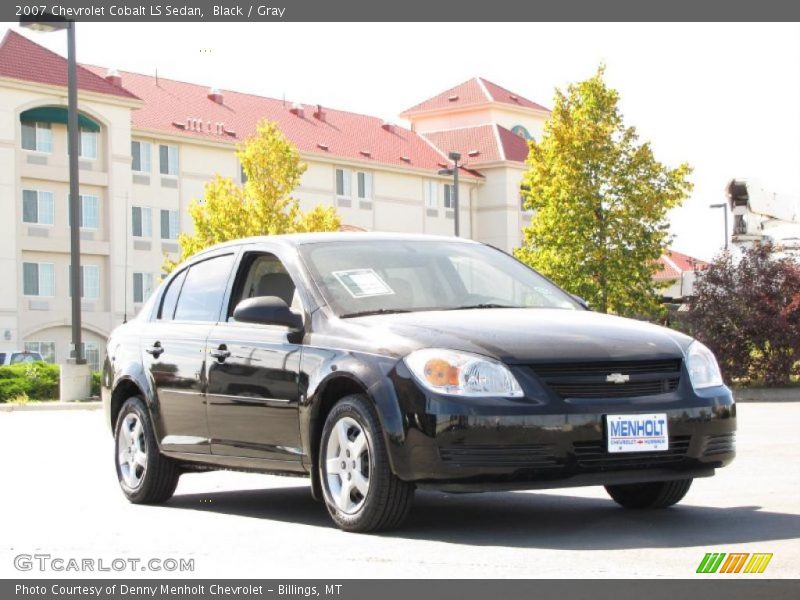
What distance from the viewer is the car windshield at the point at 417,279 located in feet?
29.8

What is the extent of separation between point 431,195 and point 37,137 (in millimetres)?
29552

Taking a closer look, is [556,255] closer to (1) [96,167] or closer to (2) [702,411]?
(1) [96,167]

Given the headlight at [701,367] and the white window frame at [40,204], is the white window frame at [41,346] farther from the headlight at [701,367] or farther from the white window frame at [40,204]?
the headlight at [701,367]

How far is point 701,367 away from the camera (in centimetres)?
855

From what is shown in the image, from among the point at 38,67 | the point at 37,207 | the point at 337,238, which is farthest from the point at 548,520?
the point at 38,67

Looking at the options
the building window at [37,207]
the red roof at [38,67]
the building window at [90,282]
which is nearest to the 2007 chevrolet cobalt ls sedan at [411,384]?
the building window at [37,207]

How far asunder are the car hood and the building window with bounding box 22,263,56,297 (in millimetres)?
58644

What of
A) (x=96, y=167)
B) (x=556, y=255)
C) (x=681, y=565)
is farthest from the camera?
(x=96, y=167)

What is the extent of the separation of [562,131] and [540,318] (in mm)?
36293

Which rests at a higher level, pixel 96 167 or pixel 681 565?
pixel 96 167

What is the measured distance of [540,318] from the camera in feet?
28.4

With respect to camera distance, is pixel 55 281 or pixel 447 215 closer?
pixel 55 281

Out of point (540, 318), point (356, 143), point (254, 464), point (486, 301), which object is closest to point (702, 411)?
point (540, 318)

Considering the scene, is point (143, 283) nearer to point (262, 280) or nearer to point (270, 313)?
point (262, 280)
